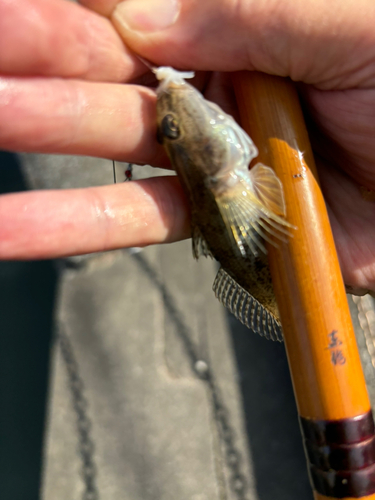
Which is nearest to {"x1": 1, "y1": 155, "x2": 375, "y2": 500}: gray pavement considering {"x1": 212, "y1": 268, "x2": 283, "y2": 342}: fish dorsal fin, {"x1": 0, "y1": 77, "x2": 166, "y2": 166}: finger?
{"x1": 212, "y1": 268, "x2": 283, "y2": 342}: fish dorsal fin

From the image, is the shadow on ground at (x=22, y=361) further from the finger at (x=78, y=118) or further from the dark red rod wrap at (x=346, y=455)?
the dark red rod wrap at (x=346, y=455)


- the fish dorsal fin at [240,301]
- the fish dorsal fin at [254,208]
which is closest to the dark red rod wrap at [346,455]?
the fish dorsal fin at [240,301]

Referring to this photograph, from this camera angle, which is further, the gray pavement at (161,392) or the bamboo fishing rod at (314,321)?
the gray pavement at (161,392)

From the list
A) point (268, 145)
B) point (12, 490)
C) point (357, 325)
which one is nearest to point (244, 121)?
point (268, 145)

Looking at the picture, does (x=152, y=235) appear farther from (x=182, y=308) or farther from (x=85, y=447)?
(x=85, y=447)

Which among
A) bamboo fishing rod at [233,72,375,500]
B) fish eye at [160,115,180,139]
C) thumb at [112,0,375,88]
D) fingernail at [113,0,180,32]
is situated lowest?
bamboo fishing rod at [233,72,375,500]

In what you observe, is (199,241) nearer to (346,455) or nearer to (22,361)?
(346,455)

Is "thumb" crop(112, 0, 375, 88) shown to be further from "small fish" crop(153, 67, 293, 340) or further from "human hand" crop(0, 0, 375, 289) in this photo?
"small fish" crop(153, 67, 293, 340)

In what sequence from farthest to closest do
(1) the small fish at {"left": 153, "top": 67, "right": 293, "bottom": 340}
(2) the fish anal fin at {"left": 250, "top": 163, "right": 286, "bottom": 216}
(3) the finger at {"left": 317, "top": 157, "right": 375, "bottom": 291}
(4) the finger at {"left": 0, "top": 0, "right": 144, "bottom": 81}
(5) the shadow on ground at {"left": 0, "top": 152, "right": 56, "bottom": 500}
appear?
(5) the shadow on ground at {"left": 0, "top": 152, "right": 56, "bottom": 500}, (3) the finger at {"left": 317, "top": 157, "right": 375, "bottom": 291}, (1) the small fish at {"left": 153, "top": 67, "right": 293, "bottom": 340}, (2) the fish anal fin at {"left": 250, "top": 163, "right": 286, "bottom": 216}, (4) the finger at {"left": 0, "top": 0, "right": 144, "bottom": 81}
